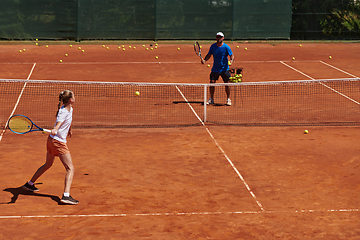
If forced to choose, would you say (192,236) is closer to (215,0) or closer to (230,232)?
(230,232)

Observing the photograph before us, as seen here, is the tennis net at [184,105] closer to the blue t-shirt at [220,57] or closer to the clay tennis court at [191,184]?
the clay tennis court at [191,184]

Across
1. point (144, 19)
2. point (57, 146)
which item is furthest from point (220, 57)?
point (144, 19)

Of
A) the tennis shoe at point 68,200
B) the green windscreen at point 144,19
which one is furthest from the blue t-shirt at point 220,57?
the green windscreen at point 144,19

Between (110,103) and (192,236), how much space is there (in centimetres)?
849

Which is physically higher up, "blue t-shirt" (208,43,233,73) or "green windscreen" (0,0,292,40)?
"green windscreen" (0,0,292,40)

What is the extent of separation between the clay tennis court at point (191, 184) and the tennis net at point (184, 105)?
45 centimetres

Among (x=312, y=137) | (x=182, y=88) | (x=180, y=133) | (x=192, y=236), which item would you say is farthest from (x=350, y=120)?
(x=192, y=236)

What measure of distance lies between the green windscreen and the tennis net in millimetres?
10343

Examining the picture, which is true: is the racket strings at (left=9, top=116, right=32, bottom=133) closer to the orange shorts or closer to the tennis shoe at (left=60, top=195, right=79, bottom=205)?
the orange shorts

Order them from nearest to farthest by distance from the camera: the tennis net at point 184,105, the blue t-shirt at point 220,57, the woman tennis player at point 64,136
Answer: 1. the woman tennis player at point 64,136
2. the tennis net at point 184,105
3. the blue t-shirt at point 220,57

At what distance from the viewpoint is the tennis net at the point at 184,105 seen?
12.7 meters

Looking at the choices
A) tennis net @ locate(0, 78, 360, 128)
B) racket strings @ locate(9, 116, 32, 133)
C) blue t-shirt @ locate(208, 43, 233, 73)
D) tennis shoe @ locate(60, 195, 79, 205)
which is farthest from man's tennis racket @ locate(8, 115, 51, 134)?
blue t-shirt @ locate(208, 43, 233, 73)

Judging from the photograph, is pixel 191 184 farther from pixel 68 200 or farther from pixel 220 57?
pixel 220 57

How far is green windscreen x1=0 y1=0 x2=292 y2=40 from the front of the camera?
25.9 meters
